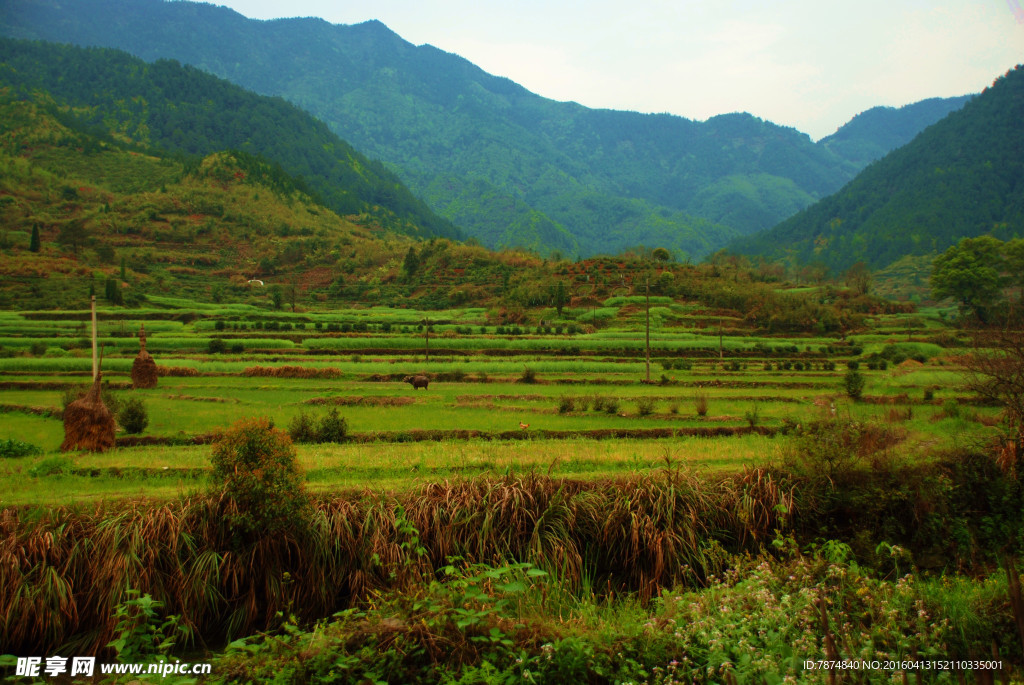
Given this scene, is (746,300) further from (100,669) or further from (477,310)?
(100,669)

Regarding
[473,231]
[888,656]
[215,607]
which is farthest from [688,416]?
[473,231]

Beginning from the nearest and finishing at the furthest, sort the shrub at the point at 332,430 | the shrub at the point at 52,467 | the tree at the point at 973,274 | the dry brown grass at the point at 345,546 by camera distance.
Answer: the dry brown grass at the point at 345,546, the shrub at the point at 52,467, the shrub at the point at 332,430, the tree at the point at 973,274

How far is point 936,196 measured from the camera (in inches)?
4099

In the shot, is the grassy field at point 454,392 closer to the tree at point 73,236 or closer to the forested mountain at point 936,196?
the tree at point 73,236

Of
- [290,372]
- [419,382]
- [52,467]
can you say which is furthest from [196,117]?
[52,467]

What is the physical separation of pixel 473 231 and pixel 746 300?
107214mm

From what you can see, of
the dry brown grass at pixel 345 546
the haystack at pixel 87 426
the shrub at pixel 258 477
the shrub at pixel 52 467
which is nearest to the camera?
the dry brown grass at pixel 345 546

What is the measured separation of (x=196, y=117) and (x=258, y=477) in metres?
158

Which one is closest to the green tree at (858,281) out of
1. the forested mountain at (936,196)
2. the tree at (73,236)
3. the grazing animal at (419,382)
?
the forested mountain at (936,196)

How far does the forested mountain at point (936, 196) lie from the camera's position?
98.2 metres

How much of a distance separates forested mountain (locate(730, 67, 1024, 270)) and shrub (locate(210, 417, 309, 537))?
115m

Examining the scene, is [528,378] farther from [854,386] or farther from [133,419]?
[133,419]

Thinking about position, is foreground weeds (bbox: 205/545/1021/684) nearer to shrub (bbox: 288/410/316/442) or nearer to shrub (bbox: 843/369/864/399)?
shrub (bbox: 288/410/316/442)

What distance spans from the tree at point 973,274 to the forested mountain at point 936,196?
Answer: 34452 mm
